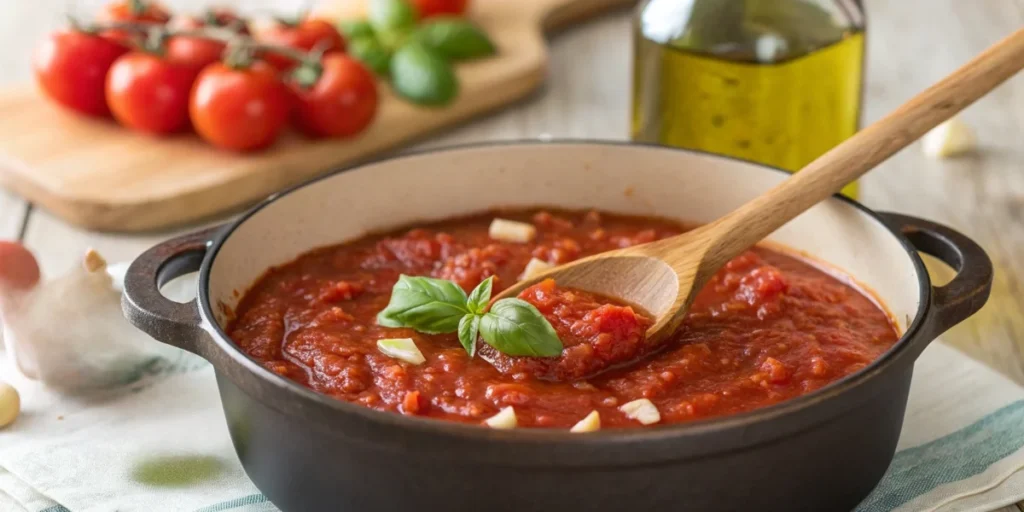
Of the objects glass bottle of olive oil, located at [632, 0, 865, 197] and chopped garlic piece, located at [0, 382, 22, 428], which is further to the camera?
glass bottle of olive oil, located at [632, 0, 865, 197]

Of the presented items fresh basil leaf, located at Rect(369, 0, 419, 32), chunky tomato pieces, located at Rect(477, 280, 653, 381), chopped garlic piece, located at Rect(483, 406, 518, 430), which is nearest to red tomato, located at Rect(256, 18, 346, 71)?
fresh basil leaf, located at Rect(369, 0, 419, 32)

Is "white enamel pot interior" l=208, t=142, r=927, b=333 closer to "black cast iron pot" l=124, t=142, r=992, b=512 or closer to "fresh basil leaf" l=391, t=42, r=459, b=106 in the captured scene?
"black cast iron pot" l=124, t=142, r=992, b=512

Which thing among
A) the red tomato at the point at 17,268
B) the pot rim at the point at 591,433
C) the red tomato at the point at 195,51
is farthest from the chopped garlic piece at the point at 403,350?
the red tomato at the point at 195,51

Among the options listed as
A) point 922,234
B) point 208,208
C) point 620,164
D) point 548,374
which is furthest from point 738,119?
point 208,208

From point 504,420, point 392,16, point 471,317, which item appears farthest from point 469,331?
point 392,16

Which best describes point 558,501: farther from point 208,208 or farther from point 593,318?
point 208,208

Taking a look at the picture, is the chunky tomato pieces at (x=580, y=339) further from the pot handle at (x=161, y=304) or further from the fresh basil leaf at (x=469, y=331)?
the pot handle at (x=161, y=304)
